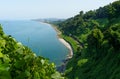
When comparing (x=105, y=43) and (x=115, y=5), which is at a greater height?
(x=115, y=5)

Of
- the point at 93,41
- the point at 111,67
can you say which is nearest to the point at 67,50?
the point at 93,41

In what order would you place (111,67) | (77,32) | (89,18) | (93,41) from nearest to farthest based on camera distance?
(111,67), (93,41), (77,32), (89,18)

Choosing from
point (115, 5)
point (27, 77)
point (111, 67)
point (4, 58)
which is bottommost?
point (111, 67)

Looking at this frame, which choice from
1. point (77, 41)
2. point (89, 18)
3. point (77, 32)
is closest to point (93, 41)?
point (77, 41)

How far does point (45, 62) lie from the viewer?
6883 mm

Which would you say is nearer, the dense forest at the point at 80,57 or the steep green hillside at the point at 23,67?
the steep green hillside at the point at 23,67

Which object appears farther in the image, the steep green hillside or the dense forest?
the dense forest

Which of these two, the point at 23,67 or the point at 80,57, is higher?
the point at 23,67

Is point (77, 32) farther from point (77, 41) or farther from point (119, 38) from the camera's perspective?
point (119, 38)

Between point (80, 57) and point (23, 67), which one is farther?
point (80, 57)

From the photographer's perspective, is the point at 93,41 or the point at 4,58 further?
the point at 93,41

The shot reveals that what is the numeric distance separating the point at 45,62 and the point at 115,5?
12628cm

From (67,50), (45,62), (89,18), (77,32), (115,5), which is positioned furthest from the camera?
(89,18)

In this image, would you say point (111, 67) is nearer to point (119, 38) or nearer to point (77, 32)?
point (119, 38)
